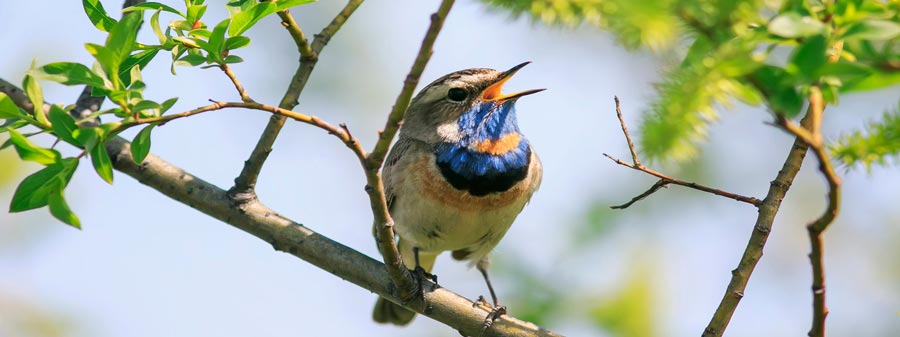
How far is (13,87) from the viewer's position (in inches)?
184

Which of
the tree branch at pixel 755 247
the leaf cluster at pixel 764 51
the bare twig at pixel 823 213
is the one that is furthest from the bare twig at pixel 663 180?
the leaf cluster at pixel 764 51

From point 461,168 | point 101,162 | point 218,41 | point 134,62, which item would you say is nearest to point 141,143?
point 101,162

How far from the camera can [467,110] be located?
608 centimetres

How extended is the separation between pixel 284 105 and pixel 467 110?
1725 millimetres

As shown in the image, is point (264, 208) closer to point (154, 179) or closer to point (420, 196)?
point (154, 179)

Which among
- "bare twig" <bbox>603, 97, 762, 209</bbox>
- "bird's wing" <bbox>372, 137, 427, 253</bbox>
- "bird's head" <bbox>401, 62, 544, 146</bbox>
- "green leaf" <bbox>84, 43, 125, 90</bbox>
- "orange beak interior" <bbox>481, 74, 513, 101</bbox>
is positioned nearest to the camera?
"green leaf" <bbox>84, 43, 125, 90</bbox>

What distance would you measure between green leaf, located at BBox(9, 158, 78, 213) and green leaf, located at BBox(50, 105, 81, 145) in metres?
0.08

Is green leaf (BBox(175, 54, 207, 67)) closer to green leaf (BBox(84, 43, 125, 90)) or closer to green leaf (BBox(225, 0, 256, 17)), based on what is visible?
green leaf (BBox(225, 0, 256, 17))

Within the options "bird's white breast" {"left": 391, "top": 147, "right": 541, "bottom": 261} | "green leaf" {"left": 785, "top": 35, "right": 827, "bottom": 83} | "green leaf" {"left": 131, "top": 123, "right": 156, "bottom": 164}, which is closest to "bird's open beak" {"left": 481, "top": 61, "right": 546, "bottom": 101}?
"bird's white breast" {"left": 391, "top": 147, "right": 541, "bottom": 261}

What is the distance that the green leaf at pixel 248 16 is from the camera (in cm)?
292

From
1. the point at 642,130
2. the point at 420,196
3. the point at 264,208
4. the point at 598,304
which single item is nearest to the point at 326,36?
the point at 264,208

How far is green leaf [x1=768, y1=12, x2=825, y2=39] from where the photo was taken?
1.83 m

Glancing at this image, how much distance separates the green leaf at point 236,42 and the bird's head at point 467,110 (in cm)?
301

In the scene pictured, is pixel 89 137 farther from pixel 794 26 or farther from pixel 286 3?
pixel 794 26
